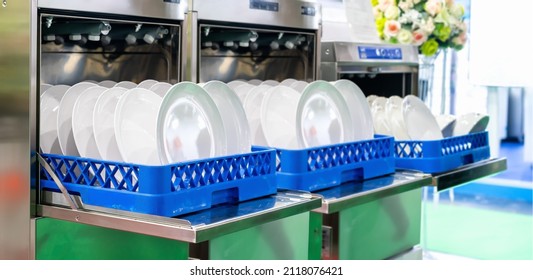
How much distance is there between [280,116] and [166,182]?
760 mm

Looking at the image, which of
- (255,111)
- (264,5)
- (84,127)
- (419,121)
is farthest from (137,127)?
(419,121)

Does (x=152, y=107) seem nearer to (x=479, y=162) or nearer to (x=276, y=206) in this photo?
(x=276, y=206)

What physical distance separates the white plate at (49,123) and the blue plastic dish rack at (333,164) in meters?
0.56

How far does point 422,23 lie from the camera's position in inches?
135

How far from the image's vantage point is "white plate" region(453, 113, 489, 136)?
273 centimetres

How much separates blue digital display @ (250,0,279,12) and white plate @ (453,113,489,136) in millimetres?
809

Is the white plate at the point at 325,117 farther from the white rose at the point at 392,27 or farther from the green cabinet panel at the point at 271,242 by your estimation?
the white rose at the point at 392,27

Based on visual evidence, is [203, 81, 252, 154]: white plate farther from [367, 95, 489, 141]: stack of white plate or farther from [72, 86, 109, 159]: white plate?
[367, 95, 489, 141]: stack of white plate

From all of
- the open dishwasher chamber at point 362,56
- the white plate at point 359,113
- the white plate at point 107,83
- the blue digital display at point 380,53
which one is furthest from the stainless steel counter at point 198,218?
the blue digital display at point 380,53

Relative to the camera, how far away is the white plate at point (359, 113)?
7.89ft

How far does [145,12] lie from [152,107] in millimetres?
329

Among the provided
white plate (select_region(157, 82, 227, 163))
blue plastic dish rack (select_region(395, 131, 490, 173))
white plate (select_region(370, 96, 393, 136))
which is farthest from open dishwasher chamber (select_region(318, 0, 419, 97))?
white plate (select_region(157, 82, 227, 163))
